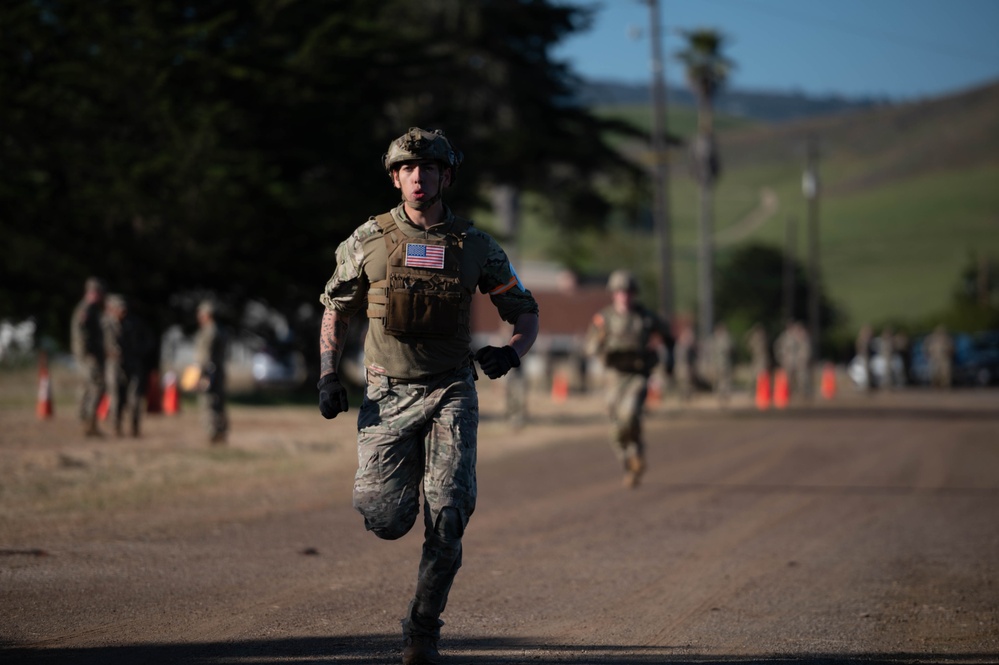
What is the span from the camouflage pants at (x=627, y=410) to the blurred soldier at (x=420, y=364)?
7.78 meters

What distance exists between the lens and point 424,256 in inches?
229

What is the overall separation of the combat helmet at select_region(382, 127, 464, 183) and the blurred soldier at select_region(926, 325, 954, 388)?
4058 centimetres

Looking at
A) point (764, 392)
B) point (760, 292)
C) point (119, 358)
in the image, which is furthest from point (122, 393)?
point (760, 292)

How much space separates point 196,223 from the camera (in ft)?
83.8

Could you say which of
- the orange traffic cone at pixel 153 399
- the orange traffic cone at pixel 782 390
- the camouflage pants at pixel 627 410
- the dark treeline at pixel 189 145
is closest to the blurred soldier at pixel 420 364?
the camouflage pants at pixel 627 410

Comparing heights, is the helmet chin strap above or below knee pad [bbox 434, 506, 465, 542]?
A: above

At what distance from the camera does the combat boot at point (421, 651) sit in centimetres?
569

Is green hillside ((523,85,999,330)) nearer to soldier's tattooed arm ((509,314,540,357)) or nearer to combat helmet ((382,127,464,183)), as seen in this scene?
soldier's tattooed arm ((509,314,540,357))

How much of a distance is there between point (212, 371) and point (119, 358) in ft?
4.43

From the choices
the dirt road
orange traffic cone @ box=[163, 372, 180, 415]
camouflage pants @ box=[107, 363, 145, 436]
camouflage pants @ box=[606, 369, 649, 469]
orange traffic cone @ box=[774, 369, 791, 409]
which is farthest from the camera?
orange traffic cone @ box=[774, 369, 791, 409]

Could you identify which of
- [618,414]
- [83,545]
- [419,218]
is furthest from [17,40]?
[419,218]

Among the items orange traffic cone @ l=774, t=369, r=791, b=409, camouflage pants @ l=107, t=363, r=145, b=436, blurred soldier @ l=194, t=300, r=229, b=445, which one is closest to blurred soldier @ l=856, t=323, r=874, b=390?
orange traffic cone @ l=774, t=369, r=791, b=409

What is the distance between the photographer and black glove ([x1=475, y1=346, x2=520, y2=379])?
5.75 metres

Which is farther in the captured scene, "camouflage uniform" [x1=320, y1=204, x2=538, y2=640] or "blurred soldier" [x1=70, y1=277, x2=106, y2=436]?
"blurred soldier" [x1=70, y1=277, x2=106, y2=436]
